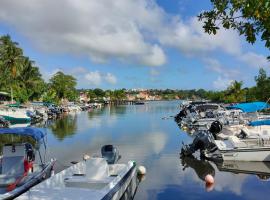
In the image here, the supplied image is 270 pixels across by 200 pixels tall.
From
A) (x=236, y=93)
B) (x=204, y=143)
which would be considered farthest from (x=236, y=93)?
(x=204, y=143)

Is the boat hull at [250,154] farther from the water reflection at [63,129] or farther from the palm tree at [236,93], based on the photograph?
the palm tree at [236,93]

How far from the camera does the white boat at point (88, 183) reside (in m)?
11.3

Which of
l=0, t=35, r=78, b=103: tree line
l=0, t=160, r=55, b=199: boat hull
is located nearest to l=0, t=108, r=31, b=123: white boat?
l=0, t=35, r=78, b=103: tree line

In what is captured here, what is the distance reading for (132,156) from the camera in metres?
25.0

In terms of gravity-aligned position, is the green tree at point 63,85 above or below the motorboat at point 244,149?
above

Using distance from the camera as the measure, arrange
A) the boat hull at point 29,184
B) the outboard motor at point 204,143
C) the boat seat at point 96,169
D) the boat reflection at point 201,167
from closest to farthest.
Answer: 1. the boat hull at point 29,184
2. the boat seat at point 96,169
3. the boat reflection at point 201,167
4. the outboard motor at point 204,143

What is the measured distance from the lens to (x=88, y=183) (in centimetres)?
1336

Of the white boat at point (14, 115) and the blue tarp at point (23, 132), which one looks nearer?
the blue tarp at point (23, 132)

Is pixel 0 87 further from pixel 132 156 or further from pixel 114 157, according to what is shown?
pixel 114 157

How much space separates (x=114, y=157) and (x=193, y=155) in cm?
890

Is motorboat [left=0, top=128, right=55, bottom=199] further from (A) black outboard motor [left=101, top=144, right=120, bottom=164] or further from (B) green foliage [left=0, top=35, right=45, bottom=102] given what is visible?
(B) green foliage [left=0, top=35, right=45, bottom=102]

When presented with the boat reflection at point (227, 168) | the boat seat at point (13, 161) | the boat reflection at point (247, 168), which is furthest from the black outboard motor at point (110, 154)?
the boat reflection at point (247, 168)

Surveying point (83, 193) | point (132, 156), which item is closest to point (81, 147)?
point (132, 156)

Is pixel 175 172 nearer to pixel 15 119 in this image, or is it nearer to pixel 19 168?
pixel 19 168
